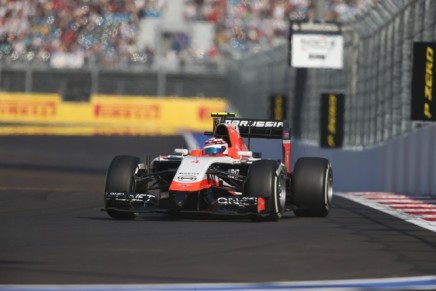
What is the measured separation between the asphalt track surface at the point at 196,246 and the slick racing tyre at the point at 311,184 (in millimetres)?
143

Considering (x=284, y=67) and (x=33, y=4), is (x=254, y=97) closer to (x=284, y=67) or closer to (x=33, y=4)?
(x=284, y=67)

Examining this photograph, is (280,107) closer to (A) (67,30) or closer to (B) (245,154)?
(B) (245,154)

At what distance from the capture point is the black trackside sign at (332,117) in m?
22.0

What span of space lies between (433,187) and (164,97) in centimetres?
3562

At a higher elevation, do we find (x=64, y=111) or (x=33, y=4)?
(x=33, y=4)

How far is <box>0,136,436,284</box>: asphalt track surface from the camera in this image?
7.03m

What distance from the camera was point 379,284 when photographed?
6590 mm

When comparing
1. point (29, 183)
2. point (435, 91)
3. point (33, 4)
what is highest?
point (33, 4)

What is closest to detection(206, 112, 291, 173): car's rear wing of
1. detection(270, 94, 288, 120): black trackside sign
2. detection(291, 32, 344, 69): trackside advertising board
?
detection(291, 32, 344, 69): trackside advertising board

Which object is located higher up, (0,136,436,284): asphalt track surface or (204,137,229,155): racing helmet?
(204,137,229,155): racing helmet

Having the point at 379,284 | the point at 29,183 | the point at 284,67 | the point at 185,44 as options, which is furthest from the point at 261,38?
the point at 379,284

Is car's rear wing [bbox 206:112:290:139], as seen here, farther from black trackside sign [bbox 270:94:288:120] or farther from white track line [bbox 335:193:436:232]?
black trackside sign [bbox 270:94:288:120]

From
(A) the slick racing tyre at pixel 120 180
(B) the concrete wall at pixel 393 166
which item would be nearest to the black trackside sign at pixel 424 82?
(B) the concrete wall at pixel 393 166

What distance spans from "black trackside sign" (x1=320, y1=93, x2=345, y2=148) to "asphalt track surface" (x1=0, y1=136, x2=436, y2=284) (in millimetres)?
7383
